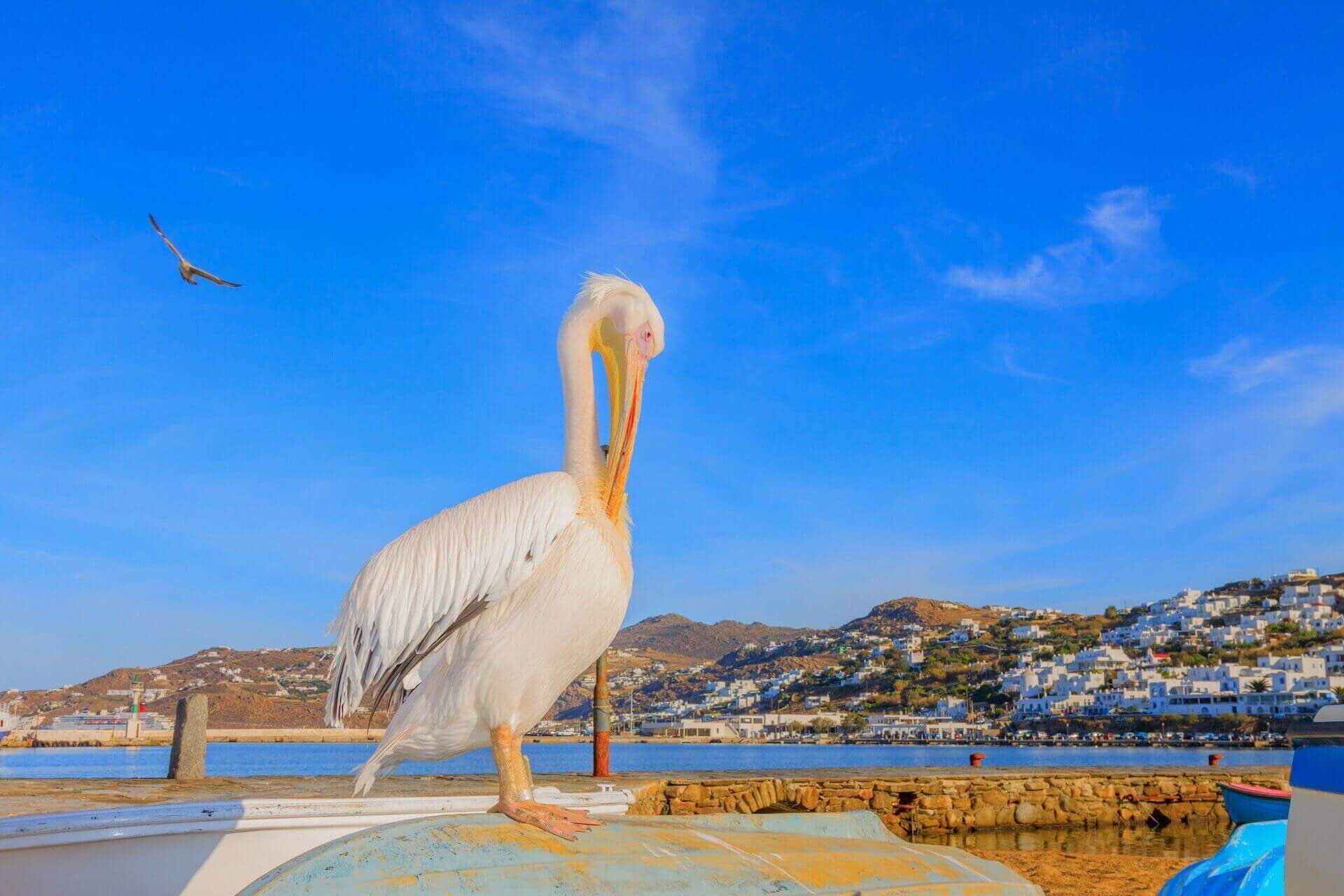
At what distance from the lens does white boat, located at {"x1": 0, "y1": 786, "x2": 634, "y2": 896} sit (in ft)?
14.5

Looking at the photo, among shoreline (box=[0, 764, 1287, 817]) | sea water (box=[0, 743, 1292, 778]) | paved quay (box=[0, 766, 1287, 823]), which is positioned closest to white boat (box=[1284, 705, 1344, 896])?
shoreline (box=[0, 764, 1287, 817])

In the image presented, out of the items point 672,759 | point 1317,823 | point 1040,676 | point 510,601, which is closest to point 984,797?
point 510,601

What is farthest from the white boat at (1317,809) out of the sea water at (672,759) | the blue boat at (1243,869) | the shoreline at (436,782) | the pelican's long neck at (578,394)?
the sea water at (672,759)

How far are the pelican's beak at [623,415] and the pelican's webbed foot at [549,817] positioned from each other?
0.99 metres

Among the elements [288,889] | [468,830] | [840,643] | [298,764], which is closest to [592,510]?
[468,830]

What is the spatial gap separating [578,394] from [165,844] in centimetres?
297

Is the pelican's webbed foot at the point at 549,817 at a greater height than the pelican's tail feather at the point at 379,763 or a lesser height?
lesser

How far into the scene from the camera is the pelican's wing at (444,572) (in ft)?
11.2

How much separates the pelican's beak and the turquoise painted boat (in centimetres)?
110

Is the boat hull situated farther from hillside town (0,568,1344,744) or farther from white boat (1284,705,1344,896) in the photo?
hillside town (0,568,1344,744)

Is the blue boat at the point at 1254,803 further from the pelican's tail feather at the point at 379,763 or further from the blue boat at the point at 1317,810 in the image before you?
the pelican's tail feather at the point at 379,763

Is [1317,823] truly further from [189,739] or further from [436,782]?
[189,739]

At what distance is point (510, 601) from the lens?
3494 millimetres

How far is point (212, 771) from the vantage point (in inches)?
1665
